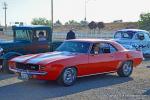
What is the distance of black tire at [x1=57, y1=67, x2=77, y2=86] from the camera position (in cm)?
1119

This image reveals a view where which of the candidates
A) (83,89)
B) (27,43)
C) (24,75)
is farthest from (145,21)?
(24,75)

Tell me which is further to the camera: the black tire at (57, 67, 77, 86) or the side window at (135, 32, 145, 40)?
the side window at (135, 32, 145, 40)

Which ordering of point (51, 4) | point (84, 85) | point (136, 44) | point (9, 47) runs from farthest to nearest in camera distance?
point (51, 4)
point (136, 44)
point (9, 47)
point (84, 85)

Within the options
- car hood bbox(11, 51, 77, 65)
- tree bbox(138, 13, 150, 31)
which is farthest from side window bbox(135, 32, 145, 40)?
tree bbox(138, 13, 150, 31)

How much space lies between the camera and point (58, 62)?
36.0 feet

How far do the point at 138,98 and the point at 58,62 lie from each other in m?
2.56

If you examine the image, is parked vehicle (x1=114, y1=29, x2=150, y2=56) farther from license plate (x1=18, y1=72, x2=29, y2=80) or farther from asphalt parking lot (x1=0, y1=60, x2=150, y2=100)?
license plate (x1=18, y1=72, x2=29, y2=80)

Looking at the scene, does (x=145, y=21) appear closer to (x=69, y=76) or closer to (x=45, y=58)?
(x=69, y=76)

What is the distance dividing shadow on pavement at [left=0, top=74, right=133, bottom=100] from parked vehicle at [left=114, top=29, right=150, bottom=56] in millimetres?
7477

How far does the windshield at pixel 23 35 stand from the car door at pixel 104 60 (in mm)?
3576

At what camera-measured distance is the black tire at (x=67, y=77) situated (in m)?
11.2

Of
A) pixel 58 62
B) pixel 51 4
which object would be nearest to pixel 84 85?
pixel 58 62

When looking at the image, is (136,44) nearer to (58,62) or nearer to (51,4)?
(58,62)

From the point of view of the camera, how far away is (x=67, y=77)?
11344 millimetres
